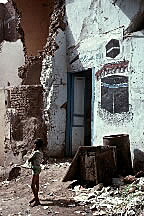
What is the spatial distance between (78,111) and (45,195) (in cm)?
379

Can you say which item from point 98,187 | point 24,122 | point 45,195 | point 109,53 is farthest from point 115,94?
point 45,195

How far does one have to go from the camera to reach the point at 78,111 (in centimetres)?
1035

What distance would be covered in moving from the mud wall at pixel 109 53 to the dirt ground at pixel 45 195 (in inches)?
62.8

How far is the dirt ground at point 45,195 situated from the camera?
5.93 meters

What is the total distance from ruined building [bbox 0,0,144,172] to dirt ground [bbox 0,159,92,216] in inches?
46.5

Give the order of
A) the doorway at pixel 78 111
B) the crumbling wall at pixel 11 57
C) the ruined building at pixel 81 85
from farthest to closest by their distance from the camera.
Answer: the crumbling wall at pixel 11 57 < the doorway at pixel 78 111 < the ruined building at pixel 81 85

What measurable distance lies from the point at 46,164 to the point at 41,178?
1135mm

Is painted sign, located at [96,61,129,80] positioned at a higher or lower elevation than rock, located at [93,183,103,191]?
higher

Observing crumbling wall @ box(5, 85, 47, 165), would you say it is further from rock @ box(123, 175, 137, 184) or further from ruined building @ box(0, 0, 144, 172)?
rock @ box(123, 175, 137, 184)

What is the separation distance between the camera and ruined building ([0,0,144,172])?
832cm

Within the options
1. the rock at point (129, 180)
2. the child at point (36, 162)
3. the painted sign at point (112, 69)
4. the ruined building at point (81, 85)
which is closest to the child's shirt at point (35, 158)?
the child at point (36, 162)

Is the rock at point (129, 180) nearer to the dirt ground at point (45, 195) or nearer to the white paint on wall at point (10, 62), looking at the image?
the dirt ground at point (45, 195)

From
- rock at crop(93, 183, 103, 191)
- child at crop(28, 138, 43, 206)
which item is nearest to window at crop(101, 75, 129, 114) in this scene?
rock at crop(93, 183, 103, 191)

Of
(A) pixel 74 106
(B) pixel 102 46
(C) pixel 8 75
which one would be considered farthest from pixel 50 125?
(C) pixel 8 75
